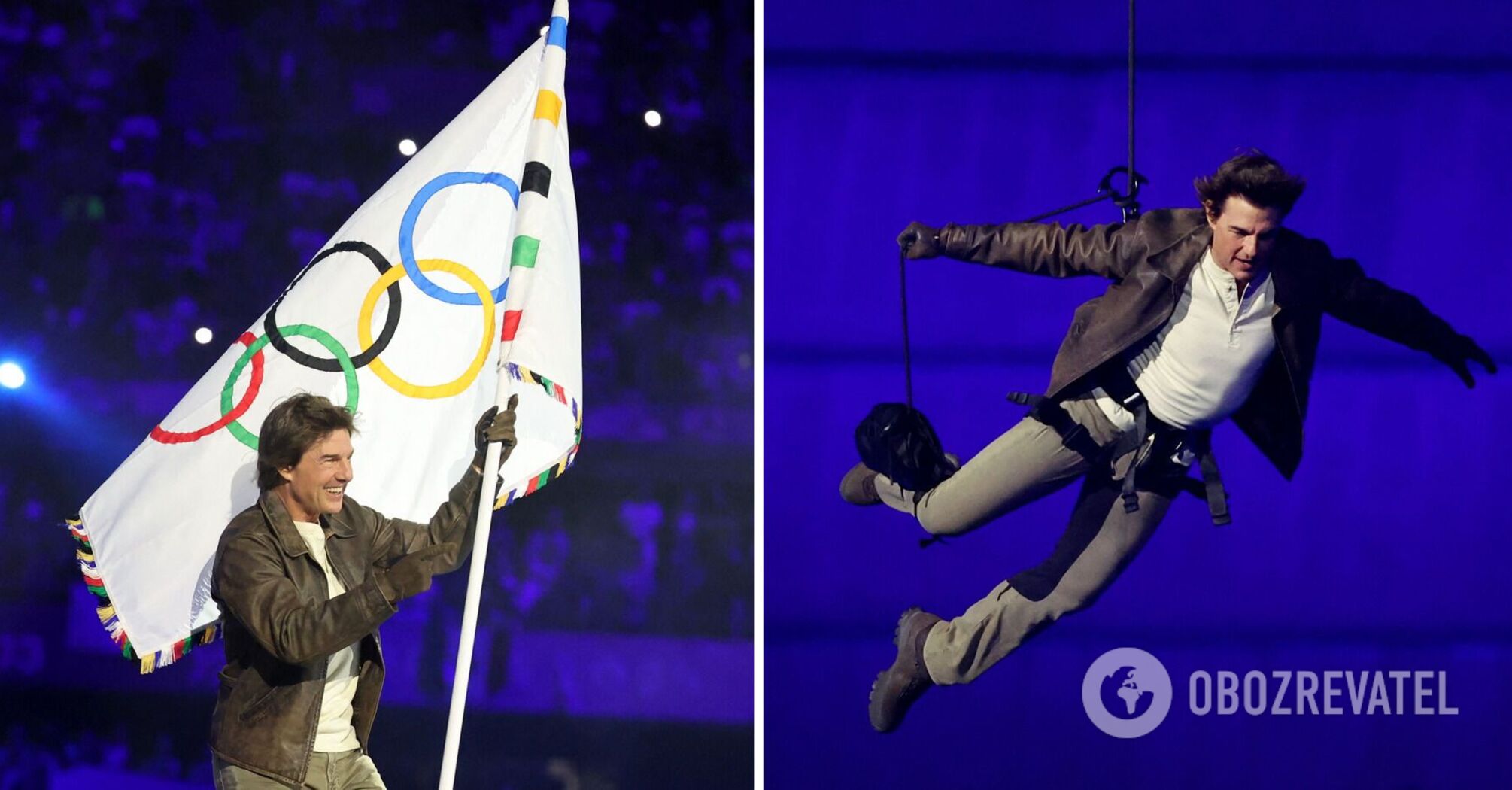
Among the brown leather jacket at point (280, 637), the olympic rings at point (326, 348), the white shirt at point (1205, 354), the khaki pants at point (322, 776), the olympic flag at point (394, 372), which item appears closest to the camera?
the brown leather jacket at point (280, 637)

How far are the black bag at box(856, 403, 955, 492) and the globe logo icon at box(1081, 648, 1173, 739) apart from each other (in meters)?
0.59

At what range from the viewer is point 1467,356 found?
3512 mm

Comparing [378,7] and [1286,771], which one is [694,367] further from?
[1286,771]

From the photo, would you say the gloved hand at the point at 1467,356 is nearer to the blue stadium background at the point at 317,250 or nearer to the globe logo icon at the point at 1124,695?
the globe logo icon at the point at 1124,695

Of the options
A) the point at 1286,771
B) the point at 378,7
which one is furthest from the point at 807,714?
the point at 378,7

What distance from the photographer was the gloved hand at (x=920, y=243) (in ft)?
11.6

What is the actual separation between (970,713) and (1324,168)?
156cm

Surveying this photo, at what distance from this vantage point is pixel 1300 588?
350 cm

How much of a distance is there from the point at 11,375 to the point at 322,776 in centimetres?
175

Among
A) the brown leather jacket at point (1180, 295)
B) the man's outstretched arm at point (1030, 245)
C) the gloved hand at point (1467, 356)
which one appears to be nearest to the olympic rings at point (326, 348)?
the man's outstretched arm at point (1030, 245)

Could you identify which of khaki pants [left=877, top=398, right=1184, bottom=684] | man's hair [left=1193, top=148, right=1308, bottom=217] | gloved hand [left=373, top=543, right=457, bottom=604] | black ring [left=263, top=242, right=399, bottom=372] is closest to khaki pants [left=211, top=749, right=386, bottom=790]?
gloved hand [left=373, top=543, right=457, bottom=604]

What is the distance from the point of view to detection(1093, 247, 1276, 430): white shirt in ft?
11.1

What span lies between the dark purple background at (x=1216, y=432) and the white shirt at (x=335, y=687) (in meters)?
1.19

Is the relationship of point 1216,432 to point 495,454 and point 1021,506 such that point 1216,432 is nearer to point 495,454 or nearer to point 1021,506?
point 1021,506
